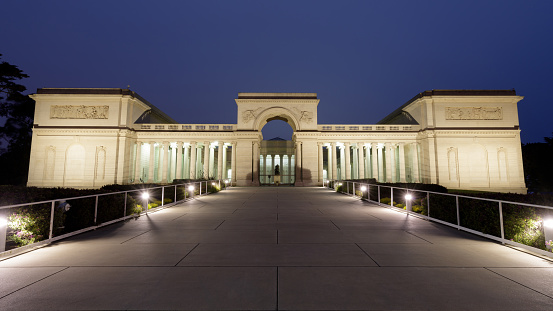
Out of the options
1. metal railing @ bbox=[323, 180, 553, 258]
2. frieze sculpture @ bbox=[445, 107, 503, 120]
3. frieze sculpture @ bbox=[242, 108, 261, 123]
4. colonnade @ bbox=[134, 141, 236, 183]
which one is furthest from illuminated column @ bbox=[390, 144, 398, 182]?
metal railing @ bbox=[323, 180, 553, 258]

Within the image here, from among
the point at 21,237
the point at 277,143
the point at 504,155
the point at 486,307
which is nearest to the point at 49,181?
the point at 277,143

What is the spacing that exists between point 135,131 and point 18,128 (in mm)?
29048

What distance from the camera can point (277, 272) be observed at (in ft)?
16.6

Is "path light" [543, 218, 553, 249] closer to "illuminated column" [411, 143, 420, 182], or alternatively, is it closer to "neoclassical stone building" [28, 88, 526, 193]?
"neoclassical stone building" [28, 88, 526, 193]

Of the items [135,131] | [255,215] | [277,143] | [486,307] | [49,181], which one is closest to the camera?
Result: [486,307]

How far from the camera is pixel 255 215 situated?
40.7 feet

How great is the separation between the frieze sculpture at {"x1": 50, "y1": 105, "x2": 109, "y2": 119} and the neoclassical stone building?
7.1 inches

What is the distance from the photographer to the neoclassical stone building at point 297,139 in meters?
45.9

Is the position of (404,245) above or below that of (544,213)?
below

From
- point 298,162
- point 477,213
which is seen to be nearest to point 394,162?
point 298,162

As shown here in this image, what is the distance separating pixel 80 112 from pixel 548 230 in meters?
59.4

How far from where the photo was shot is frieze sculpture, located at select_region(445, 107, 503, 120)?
47.5 meters

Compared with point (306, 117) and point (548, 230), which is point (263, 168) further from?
point (548, 230)

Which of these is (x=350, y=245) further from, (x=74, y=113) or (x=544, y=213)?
(x=74, y=113)
